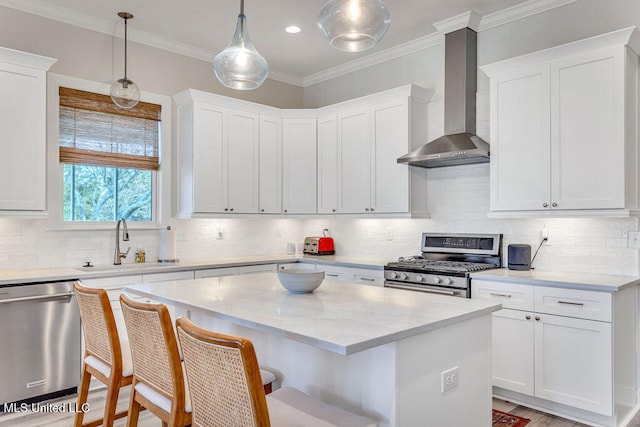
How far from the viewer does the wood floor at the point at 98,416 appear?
3.00 meters

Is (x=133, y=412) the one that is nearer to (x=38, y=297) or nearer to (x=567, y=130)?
(x=38, y=297)

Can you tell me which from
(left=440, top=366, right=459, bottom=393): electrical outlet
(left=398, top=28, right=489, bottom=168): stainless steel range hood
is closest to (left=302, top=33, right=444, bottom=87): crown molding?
(left=398, top=28, right=489, bottom=168): stainless steel range hood

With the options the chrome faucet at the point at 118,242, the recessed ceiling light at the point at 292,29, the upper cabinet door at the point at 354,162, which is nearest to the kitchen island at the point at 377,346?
the chrome faucet at the point at 118,242

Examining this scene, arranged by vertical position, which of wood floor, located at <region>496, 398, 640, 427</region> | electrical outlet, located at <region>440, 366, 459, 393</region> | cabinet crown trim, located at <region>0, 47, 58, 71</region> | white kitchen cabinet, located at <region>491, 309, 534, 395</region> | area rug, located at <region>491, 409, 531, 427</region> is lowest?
wood floor, located at <region>496, 398, 640, 427</region>

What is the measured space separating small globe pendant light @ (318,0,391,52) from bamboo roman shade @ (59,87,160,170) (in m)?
2.90

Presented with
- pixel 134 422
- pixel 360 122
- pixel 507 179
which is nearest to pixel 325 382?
pixel 134 422

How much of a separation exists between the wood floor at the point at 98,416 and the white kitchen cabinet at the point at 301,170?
103 inches

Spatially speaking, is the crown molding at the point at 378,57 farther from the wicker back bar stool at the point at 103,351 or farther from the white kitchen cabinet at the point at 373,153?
the wicker back bar stool at the point at 103,351

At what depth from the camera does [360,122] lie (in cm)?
477

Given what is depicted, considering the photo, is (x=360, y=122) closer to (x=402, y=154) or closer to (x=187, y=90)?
(x=402, y=154)

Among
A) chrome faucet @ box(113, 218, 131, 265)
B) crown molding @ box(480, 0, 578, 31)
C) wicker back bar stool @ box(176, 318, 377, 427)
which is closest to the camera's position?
wicker back bar stool @ box(176, 318, 377, 427)

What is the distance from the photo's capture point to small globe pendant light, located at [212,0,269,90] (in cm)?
254

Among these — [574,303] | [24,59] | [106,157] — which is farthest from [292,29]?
[574,303]

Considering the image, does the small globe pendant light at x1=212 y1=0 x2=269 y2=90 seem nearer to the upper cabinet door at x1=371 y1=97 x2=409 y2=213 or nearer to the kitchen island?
the kitchen island
